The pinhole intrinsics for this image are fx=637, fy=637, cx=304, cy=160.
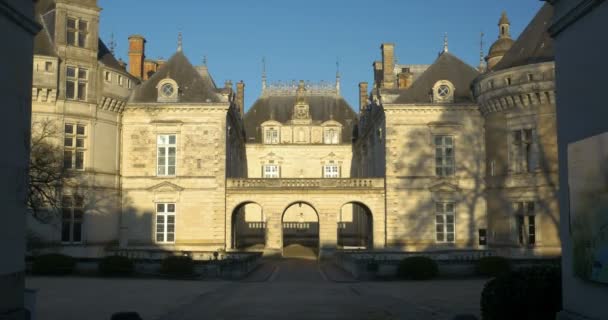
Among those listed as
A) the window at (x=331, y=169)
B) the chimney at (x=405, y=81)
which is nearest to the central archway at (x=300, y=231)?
the window at (x=331, y=169)

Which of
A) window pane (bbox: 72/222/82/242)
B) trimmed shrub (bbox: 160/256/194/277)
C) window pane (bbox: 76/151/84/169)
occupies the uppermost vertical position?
window pane (bbox: 76/151/84/169)

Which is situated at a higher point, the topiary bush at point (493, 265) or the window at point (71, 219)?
the window at point (71, 219)

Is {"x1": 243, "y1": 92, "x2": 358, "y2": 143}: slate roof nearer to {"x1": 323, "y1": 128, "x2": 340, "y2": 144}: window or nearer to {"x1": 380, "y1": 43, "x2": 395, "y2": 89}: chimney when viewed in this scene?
{"x1": 323, "y1": 128, "x2": 340, "y2": 144}: window

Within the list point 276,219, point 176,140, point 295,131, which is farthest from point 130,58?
point 295,131

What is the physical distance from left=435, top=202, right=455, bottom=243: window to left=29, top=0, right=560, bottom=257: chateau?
0.18ft

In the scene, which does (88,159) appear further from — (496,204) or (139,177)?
(496,204)

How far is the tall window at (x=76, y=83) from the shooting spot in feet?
97.0

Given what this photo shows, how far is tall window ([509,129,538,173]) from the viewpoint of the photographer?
28.9 m

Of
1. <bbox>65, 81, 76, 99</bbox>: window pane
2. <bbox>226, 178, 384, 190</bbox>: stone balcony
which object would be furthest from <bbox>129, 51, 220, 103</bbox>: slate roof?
<bbox>226, 178, 384, 190</bbox>: stone balcony

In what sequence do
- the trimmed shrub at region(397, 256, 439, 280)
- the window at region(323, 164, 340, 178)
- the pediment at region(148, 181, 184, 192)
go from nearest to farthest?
the trimmed shrub at region(397, 256, 439, 280), the pediment at region(148, 181, 184, 192), the window at region(323, 164, 340, 178)

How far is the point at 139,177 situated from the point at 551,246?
20.0 meters

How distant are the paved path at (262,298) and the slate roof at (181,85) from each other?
12.8m

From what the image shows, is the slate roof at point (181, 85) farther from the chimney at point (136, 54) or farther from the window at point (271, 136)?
the window at point (271, 136)

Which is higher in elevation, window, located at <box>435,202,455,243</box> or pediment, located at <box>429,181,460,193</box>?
pediment, located at <box>429,181,460,193</box>
